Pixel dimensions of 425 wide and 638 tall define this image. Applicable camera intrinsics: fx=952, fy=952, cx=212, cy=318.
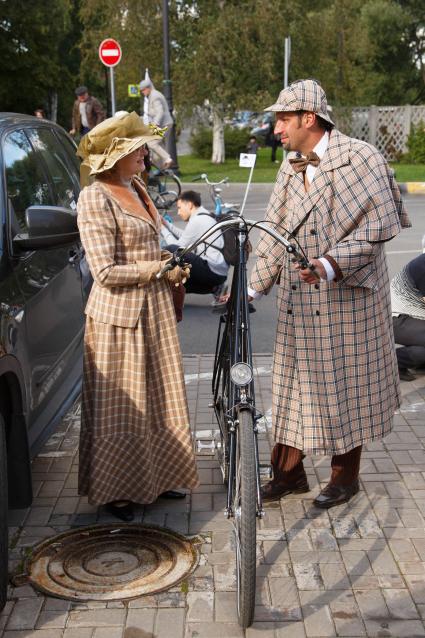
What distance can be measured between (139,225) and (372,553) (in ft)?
5.68

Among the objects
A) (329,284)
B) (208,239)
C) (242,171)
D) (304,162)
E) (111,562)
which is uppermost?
(304,162)

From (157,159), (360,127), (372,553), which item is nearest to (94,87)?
(360,127)

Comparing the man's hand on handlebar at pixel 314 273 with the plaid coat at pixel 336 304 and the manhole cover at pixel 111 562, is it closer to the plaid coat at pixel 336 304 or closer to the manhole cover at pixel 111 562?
the plaid coat at pixel 336 304

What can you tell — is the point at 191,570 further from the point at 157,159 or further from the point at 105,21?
the point at 105,21

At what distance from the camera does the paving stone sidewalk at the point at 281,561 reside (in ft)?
11.6

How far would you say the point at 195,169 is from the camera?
28969 millimetres

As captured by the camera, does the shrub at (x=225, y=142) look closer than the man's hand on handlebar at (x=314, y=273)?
No

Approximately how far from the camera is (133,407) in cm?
429

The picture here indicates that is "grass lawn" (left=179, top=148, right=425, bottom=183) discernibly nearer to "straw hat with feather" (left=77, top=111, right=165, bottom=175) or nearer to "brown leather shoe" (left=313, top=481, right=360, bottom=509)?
"brown leather shoe" (left=313, top=481, right=360, bottom=509)

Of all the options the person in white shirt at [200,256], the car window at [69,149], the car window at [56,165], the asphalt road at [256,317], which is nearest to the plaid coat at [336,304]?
the car window at [56,165]

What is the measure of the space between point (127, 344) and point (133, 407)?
292 mm

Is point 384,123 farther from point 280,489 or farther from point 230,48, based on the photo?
point 280,489

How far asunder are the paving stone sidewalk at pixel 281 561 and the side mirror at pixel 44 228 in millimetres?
1305

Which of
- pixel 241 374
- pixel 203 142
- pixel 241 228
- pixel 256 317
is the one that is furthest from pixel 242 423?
pixel 203 142
